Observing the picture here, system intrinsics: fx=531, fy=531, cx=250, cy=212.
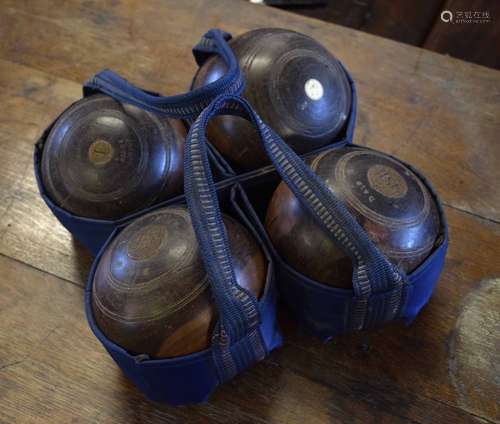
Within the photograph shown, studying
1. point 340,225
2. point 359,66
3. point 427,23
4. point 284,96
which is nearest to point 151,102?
Result: point 284,96

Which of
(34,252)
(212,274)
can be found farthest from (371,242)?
(34,252)

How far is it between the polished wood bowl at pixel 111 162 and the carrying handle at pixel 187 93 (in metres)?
0.02

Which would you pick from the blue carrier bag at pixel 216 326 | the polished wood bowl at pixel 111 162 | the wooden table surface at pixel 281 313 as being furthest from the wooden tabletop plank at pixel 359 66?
the blue carrier bag at pixel 216 326

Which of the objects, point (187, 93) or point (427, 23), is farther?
point (427, 23)

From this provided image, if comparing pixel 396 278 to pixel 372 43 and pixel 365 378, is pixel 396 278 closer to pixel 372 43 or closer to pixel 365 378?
pixel 365 378

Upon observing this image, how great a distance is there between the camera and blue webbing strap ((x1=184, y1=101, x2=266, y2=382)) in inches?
22.6

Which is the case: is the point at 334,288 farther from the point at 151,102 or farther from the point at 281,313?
the point at 151,102

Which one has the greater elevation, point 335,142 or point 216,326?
point 335,142

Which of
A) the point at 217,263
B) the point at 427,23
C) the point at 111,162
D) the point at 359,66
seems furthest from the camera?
the point at 427,23

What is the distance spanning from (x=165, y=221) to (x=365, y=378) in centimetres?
35

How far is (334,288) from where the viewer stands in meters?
0.64

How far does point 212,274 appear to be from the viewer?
574 millimetres

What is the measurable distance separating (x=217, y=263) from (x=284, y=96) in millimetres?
273

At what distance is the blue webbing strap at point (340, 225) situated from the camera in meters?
0.60
